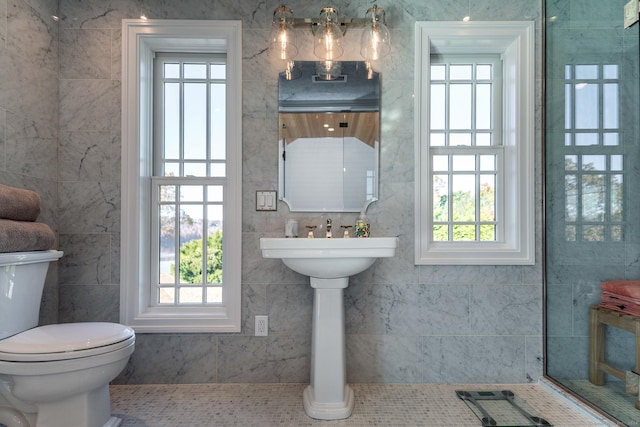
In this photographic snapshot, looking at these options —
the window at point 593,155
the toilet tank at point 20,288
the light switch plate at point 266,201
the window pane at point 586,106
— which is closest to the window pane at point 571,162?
the window at point 593,155

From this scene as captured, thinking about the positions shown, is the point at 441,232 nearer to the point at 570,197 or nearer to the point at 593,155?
the point at 570,197

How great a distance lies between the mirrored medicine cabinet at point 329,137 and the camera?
2.05 meters

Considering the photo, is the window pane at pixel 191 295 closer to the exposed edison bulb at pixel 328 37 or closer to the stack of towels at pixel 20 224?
the stack of towels at pixel 20 224

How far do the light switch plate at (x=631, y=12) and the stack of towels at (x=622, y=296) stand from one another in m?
1.09

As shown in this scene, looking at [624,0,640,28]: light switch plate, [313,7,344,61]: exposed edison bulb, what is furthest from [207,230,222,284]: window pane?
[624,0,640,28]: light switch plate

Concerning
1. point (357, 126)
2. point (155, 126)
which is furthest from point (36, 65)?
point (357, 126)

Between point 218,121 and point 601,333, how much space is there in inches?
89.9

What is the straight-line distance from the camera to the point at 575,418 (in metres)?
1.70

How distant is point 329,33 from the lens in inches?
77.7

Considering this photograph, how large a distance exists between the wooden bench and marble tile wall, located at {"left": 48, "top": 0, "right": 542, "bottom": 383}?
288 millimetres

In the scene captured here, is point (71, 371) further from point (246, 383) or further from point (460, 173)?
→ point (460, 173)

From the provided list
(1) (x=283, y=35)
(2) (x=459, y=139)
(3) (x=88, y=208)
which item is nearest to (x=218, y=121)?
(1) (x=283, y=35)

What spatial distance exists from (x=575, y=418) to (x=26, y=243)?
252 cm

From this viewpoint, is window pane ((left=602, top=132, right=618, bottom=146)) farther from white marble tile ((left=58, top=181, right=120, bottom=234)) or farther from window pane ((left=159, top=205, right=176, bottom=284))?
white marble tile ((left=58, top=181, right=120, bottom=234))
